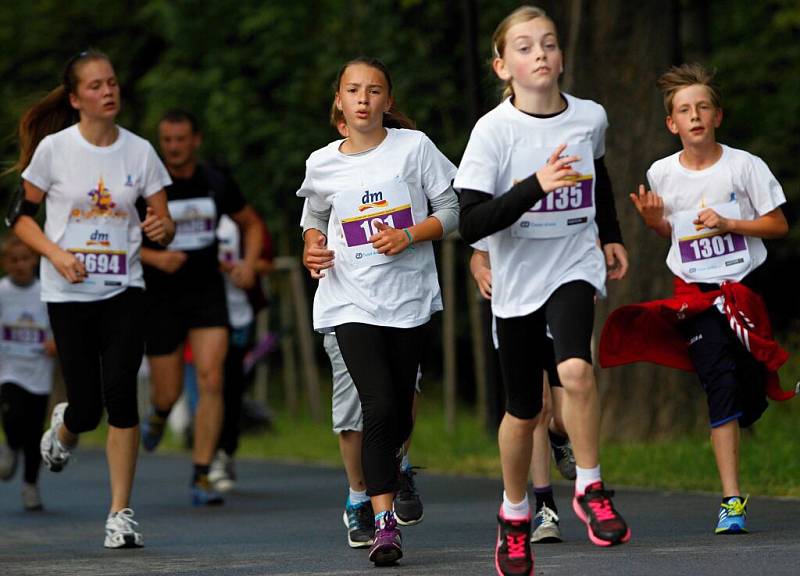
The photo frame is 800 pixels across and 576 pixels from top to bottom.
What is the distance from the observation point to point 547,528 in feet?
25.4

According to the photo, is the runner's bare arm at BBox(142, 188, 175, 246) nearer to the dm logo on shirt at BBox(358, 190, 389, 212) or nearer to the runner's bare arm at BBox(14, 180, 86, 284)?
the runner's bare arm at BBox(14, 180, 86, 284)

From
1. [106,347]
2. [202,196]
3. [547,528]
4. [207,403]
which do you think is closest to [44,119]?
[106,347]

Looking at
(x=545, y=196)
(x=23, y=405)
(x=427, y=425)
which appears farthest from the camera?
(x=427, y=425)

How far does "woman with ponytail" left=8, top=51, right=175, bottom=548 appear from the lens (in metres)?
8.45

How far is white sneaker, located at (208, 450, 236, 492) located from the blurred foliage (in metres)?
9.24

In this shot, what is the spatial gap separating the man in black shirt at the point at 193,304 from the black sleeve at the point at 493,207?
15.9 ft

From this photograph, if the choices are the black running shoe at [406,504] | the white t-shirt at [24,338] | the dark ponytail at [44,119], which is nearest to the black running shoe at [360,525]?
the black running shoe at [406,504]

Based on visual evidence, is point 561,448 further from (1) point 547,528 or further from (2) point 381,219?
(2) point 381,219

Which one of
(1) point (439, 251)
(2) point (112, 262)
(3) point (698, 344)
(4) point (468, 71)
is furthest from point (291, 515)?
(1) point (439, 251)

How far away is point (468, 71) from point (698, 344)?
7037 millimetres

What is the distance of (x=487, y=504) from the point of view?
33.4 ft

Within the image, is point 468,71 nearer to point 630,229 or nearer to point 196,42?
point 630,229

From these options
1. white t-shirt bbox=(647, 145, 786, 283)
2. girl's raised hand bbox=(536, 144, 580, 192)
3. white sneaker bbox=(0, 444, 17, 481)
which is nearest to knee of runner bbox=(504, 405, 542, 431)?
girl's raised hand bbox=(536, 144, 580, 192)

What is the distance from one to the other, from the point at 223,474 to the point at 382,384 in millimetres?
5189
